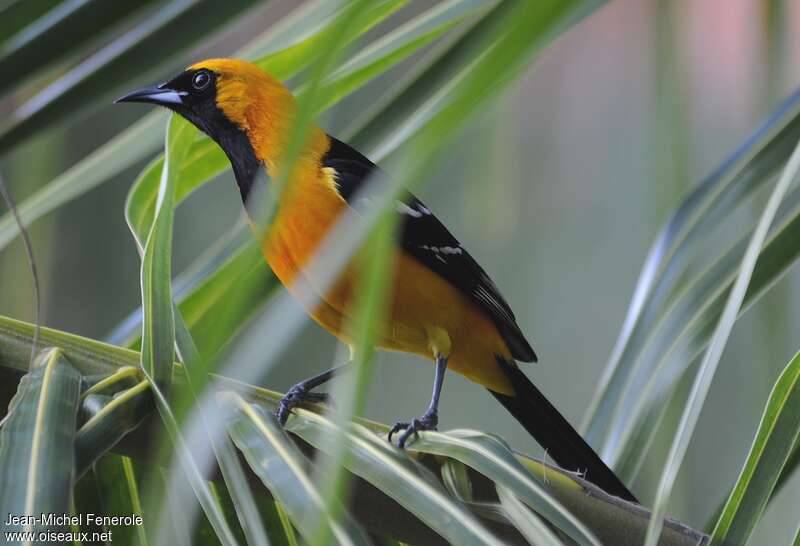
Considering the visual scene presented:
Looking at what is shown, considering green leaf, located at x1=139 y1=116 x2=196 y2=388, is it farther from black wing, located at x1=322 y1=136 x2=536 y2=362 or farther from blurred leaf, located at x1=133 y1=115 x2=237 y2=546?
black wing, located at x1=322 y1=136 x2=536 y2=362

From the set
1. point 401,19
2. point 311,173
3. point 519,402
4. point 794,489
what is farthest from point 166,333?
point 401,19

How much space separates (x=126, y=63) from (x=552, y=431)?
87 centimetres

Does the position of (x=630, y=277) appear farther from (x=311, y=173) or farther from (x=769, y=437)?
(x=769, y=437)

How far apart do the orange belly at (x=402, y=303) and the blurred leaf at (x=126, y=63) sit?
410 millimetres

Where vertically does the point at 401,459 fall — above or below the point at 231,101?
below

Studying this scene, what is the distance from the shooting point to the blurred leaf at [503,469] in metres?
0.62

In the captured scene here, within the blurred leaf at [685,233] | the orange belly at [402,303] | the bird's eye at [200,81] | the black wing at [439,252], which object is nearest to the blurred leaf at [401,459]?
the blurred leaf at [685,233]

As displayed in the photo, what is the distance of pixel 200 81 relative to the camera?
4.78 feet

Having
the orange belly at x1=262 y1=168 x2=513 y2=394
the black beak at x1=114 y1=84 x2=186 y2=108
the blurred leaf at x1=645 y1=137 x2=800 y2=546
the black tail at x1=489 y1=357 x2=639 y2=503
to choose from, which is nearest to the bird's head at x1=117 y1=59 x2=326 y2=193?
the black beak at x1=114 y1=84 x2=186 y2=108

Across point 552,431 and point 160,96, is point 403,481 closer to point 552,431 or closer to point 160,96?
point 552,431

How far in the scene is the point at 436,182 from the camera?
2.52 metres

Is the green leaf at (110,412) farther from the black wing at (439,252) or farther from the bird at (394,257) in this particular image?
the black wing at (439,252)

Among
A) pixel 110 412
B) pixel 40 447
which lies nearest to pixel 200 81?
pixel 110 412

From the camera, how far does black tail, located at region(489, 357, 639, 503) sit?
4.07ft
